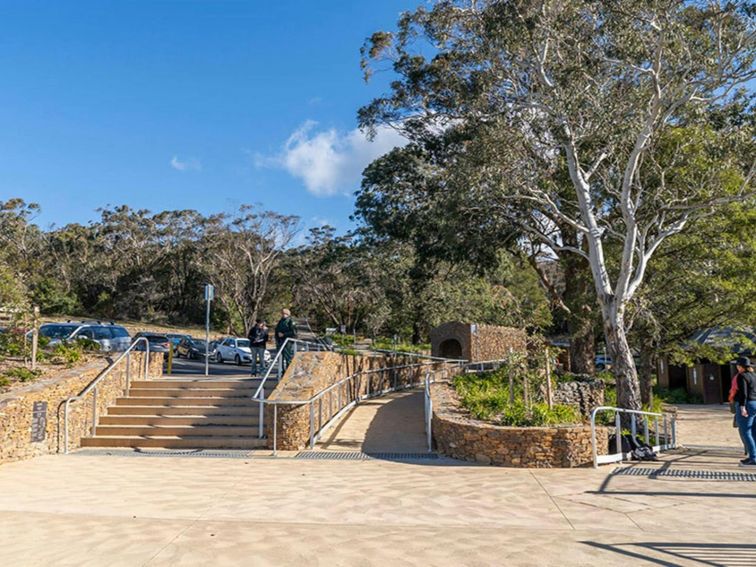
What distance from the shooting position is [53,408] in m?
10.1

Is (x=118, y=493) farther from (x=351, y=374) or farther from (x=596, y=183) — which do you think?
(x=596, y=183)

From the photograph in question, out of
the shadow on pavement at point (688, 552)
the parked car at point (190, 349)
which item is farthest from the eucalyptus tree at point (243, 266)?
the shadow on pavement at point (688, 552)

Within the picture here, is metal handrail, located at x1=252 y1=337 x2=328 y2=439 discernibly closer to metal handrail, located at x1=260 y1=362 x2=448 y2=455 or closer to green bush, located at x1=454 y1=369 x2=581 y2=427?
metal handrail, located at x1=260 y1=362 x2=448 y2=455

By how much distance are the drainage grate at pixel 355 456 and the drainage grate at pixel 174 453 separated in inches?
38.0

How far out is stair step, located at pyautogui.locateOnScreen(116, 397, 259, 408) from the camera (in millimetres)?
12078

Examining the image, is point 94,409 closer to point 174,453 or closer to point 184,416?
point 184,416

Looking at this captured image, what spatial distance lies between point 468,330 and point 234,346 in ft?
36.1

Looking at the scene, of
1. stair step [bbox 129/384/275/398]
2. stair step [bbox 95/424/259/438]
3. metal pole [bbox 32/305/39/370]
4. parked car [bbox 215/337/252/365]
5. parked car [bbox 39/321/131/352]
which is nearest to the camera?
stair step [bbox 95/424/259/438]

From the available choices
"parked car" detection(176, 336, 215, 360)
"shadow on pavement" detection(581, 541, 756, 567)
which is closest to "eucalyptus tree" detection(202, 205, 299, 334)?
"parked car" detection(176, 336, 215, 360)

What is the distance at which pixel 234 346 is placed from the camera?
28.3m

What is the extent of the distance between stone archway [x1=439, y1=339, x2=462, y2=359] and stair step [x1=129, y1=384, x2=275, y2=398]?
48.6 ft

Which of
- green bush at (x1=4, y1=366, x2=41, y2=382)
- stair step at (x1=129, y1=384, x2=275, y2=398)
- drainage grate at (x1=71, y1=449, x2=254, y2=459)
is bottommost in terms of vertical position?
drainage grate at (x1=71, y1=449, x2=254, y2=459)

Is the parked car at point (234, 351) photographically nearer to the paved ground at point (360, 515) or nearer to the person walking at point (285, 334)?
the person walking at point (285, 334)

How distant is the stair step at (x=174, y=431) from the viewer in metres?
10.8
